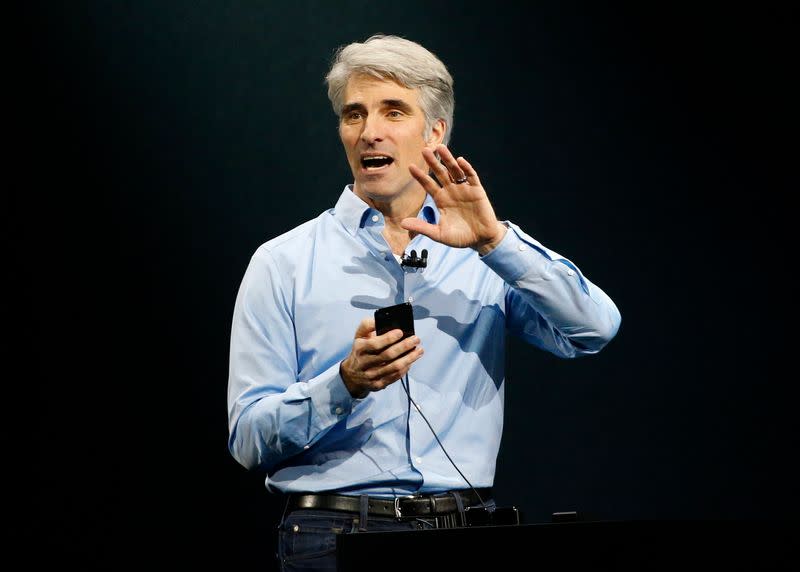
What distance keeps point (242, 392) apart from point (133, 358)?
1005 mm

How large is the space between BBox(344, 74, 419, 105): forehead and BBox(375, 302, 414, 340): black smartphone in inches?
27.3

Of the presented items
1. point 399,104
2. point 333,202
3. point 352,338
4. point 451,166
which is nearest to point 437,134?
point 399,104

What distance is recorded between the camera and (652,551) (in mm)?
1438

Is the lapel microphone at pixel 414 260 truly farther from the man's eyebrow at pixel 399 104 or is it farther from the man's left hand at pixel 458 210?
the man's eyebrow at pixel 399 104

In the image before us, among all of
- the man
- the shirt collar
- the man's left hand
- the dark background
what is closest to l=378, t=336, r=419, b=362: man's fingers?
the man

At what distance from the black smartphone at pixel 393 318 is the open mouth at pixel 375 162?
0.58 m

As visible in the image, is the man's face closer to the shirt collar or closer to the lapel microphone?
the shirt collar

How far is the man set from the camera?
6.26 feet

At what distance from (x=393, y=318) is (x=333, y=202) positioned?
141 cm

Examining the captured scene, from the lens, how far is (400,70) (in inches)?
88.3

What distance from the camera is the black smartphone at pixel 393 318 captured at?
173 centimetres

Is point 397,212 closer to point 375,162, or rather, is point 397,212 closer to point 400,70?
point 375,162

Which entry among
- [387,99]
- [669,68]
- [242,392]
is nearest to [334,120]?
[387,99]

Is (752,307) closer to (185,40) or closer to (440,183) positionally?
(440,183)
